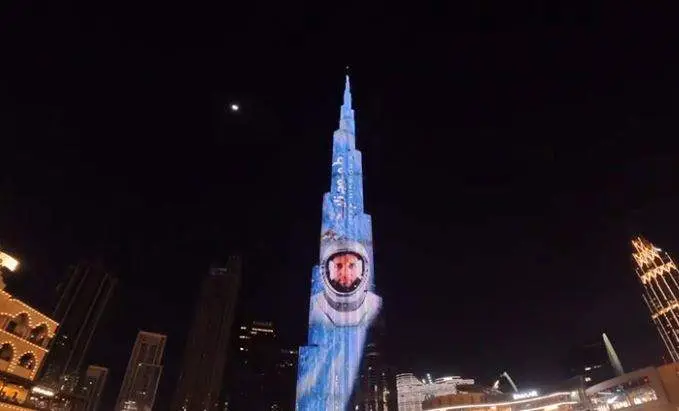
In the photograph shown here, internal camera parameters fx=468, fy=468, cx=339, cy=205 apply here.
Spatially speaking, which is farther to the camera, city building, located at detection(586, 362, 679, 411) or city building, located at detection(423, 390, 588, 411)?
city building, located at detection(423, 390, 588, 411)

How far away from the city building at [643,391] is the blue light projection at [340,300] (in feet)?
139

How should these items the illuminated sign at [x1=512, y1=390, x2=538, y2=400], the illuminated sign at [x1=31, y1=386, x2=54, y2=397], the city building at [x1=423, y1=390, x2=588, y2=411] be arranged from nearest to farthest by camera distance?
the illuminated sign at [x1=31, y1=386, x2=54, y2=397], the city building at [x1=423, y1=390, x2=588, y2=411], the illuminated sign at [x1=512, y1=390, x2=538, y2=400]

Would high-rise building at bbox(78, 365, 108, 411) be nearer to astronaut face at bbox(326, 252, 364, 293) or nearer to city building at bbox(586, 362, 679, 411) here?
astronaut face at bbox(326, 252, 364, 293)

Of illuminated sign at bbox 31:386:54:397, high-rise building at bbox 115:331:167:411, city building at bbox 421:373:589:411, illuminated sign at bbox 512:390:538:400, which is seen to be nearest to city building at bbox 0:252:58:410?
illuminated sign at bbox 31:386:54:397

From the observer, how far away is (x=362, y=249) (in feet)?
299

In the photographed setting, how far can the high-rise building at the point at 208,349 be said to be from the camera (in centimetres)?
14538

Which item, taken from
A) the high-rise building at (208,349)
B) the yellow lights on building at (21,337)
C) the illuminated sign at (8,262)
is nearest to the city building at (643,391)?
the yellow lights on building at (21,337)

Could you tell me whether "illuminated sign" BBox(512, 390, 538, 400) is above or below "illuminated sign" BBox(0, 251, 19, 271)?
below

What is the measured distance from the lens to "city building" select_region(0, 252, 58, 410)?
30.6 m

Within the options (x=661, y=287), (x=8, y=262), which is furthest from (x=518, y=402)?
(x=8, y=262)

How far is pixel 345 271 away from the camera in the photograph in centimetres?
8788

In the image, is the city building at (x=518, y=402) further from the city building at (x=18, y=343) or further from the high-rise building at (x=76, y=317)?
the high-rise building at (x=76, y=317)

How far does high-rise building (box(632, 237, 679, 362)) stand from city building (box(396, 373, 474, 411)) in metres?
42.2

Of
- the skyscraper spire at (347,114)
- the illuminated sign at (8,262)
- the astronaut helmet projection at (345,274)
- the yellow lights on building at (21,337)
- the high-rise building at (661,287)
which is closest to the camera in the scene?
the yellow lights on building at (21,337)
